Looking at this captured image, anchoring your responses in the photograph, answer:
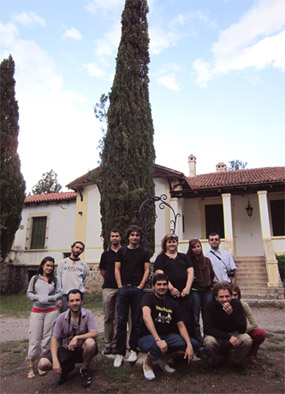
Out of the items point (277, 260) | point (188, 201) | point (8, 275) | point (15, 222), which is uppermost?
point (188, 201)

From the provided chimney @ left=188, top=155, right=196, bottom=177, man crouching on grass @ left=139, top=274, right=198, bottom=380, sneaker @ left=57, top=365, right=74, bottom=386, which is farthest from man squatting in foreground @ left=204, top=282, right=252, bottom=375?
chimney @ left=188, top=155, right=196, bottom=177

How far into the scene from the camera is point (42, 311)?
356cm

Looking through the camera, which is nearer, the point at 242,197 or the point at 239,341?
the point at 239,341

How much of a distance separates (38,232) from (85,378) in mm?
12560

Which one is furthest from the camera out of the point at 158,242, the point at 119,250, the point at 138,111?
the point at 158,242

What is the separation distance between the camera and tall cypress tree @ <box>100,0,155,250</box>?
837 cm

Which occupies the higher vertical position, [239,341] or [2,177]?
[2,177]

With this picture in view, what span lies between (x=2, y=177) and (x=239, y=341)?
11.8 metres

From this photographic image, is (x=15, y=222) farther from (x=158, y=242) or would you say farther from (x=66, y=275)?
(x=66, y=275)

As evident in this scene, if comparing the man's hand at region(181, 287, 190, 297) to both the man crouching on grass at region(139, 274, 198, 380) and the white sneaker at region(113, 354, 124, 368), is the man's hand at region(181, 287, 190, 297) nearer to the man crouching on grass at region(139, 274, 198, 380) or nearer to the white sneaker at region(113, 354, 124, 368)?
the man crouching on grass at region(139, 274, 198, 380)

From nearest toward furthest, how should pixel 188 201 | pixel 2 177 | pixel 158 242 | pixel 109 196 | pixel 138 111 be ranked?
pixel 109 196 → pixel 138 111 → pixel 158 242 → pixel 2 177 → pixel 188 201

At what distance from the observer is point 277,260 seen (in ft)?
31.1

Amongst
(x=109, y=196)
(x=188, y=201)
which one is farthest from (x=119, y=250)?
(x=188, y=201)

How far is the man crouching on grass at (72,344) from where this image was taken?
3.02 metres
